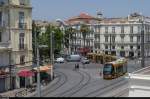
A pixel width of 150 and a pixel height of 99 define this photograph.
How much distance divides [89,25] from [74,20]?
13.4 metres

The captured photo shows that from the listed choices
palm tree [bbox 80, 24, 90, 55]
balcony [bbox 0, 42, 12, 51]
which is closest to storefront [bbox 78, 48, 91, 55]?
palm tree [bbox 80, 24, 90, 55]

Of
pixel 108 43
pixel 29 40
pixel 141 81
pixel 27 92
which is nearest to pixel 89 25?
pixel 108 43

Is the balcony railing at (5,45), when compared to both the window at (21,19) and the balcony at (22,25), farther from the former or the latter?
the window at (21,19)

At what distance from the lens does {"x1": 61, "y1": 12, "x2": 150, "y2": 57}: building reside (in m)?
117

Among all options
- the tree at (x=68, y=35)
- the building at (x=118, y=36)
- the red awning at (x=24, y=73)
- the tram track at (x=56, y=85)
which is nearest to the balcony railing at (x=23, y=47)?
the red awning at (x=24, y=73)

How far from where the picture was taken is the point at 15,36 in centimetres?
5241

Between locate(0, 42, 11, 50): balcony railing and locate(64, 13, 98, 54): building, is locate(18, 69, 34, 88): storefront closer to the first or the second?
locate(0, 42, 11, 50): balcony railing

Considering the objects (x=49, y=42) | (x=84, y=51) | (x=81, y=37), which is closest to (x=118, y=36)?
(x=84, y=51)

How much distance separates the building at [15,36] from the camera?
51188 mm

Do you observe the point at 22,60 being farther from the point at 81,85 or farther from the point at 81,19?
the point at 81,19

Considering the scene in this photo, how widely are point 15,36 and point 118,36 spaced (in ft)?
232

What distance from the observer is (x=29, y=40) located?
5428 cm

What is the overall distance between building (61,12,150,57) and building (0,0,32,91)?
6494cm

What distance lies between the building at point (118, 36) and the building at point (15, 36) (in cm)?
6494
